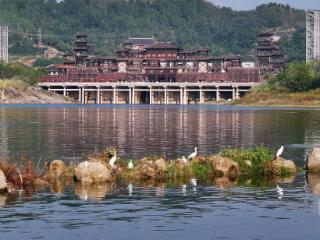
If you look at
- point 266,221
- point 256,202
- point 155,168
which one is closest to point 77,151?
→ point 155,168

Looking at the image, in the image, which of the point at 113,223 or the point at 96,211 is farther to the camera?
the point at 96,211

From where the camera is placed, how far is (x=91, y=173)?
40969 millimetres

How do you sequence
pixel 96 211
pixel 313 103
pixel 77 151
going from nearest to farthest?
1. pixel 96 211
2. pixel 77 151
3. pixel 313 103

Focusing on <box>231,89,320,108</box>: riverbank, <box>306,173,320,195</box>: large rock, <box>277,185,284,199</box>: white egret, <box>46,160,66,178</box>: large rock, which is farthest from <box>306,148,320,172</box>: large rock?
<box>231,89,320,108</box>: riverbank

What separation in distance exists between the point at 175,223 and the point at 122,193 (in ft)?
22.6

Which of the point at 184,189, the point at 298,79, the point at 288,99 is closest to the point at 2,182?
the point at 184,189

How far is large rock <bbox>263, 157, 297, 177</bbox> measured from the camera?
4441 centimetres

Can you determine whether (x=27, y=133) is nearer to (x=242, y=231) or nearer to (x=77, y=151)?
(x=77, y=151)

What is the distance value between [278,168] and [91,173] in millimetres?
9489

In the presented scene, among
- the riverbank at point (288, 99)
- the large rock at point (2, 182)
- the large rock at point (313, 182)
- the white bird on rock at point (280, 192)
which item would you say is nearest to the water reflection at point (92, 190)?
the large rock at point (2, 182)

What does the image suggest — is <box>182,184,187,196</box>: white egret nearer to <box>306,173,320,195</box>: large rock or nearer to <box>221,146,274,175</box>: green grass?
<box>221,146,274,175</box>: green grass

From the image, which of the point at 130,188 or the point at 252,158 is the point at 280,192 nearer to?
the point at 130,188

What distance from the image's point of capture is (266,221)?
104ft

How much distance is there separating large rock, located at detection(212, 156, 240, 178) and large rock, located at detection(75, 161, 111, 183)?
556 centimetres
